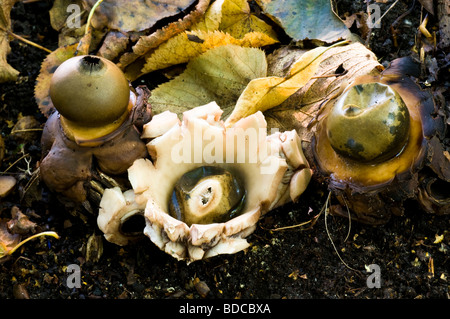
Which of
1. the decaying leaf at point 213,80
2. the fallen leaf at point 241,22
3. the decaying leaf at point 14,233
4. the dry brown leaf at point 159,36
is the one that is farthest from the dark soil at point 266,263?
the fallen leaf at point 241,22

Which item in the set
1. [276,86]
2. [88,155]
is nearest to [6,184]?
[88,155]

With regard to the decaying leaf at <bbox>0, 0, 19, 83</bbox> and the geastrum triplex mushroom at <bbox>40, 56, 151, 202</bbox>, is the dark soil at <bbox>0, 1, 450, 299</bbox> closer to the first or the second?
the geastrum triplex mushroom at <bbox>40, 56, 151, 202</bbox>

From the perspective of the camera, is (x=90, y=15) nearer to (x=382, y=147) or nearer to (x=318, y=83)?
(x=318, y=83)

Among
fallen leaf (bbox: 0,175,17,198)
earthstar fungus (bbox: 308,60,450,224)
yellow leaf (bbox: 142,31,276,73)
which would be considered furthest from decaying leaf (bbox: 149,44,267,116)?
fallen leaf (bbox: 0,175,17,198)

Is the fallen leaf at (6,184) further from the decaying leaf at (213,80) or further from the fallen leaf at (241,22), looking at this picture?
the fallen leaf at (241,22)
